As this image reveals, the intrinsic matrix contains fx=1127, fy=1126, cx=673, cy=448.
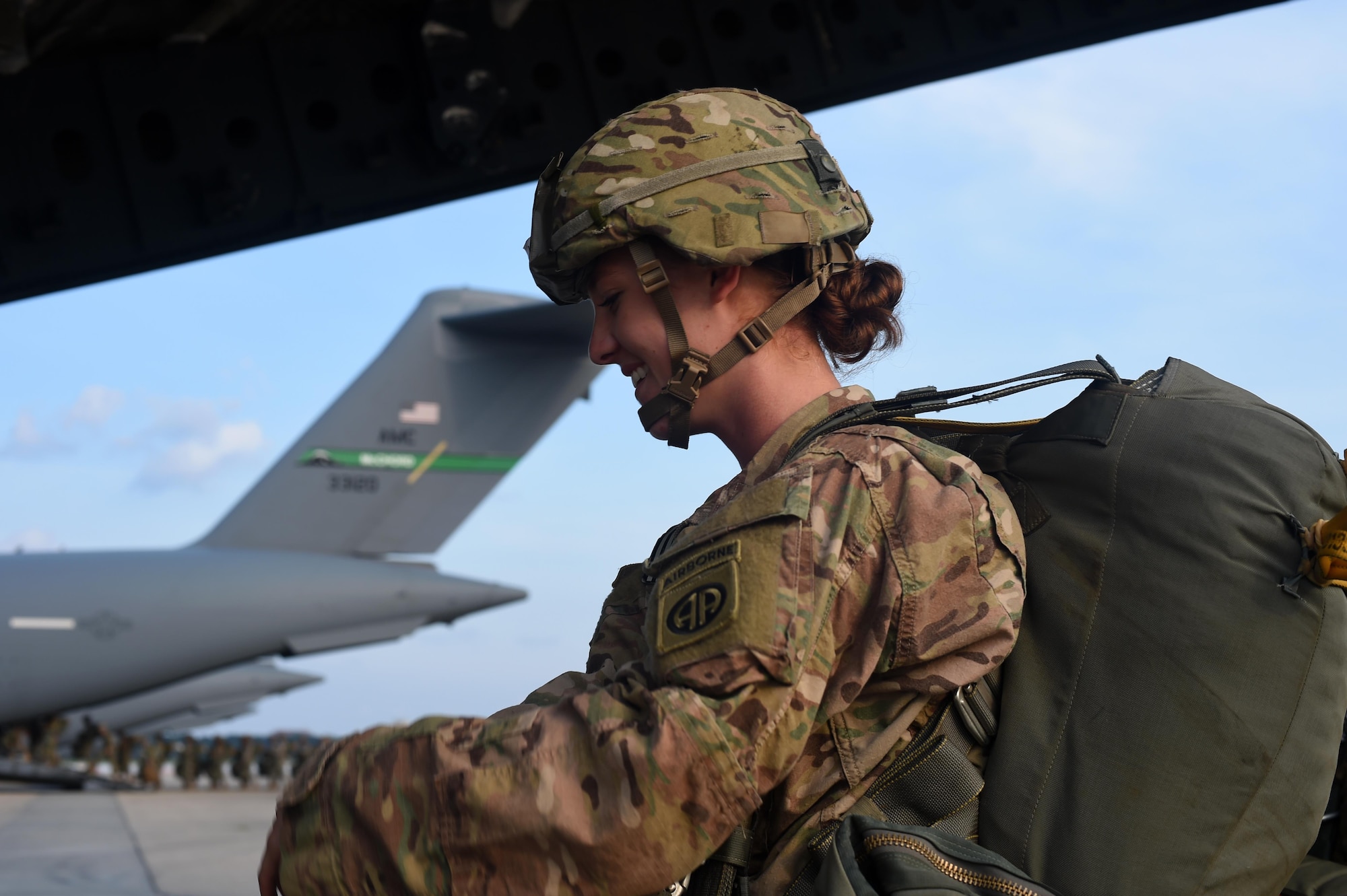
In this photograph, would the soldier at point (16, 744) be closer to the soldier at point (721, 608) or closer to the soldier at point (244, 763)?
the soldier at point (244, 763)

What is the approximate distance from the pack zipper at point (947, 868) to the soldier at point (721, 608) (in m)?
0.15

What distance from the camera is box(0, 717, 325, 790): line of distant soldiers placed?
51.0 feet

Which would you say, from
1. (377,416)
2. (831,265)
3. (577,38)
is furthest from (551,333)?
(831,265)

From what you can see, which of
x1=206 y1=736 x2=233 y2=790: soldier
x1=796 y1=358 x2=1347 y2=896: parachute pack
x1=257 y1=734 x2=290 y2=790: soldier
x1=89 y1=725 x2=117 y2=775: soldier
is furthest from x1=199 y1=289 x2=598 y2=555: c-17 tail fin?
x1=796 y1=358 x2=1347 y2=896: parachute pack

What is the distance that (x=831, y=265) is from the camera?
194 cm

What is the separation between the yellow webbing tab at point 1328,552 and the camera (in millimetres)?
1442

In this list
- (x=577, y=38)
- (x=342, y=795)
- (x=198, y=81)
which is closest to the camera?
(x=342, y=795)

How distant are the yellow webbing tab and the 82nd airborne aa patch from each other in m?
0.75

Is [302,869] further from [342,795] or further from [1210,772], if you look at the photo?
[1210,772]

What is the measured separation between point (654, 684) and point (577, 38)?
252cm

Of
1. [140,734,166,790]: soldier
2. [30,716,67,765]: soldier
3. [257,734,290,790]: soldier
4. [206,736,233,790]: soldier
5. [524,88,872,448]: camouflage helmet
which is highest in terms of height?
[524,88,872,448]: camouflage helmet

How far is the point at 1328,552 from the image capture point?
1.45m

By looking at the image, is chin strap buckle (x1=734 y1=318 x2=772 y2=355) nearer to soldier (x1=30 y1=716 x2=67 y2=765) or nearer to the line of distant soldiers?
the line of distant soldiers

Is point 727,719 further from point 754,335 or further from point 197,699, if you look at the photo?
point 197,699
